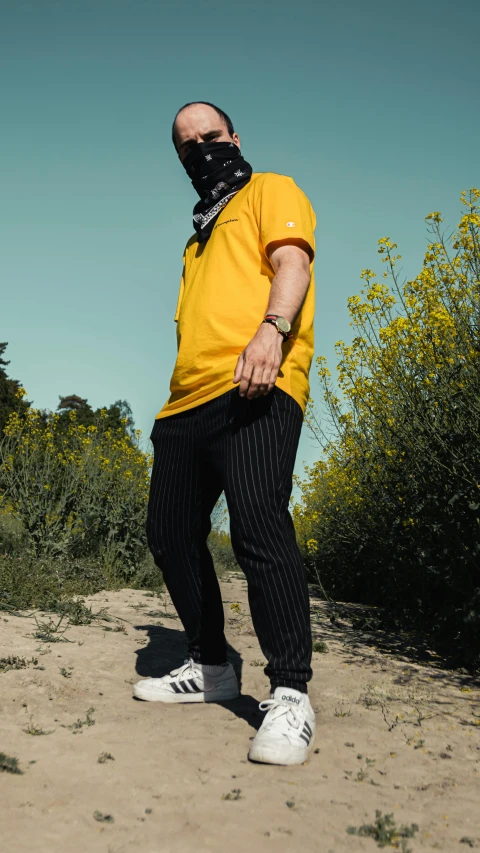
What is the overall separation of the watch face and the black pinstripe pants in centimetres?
20

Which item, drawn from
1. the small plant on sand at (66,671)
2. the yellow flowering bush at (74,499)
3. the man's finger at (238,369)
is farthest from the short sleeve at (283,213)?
the yellow flowering bush at (74,499)

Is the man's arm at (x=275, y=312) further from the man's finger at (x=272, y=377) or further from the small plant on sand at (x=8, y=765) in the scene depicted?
the small plant on sand at (x=8, y=765)

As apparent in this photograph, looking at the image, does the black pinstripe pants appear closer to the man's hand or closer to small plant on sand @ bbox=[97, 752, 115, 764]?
the man's hand

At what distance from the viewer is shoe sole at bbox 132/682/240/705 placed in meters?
2.43

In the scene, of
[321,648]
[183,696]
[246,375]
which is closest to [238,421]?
[246,375]

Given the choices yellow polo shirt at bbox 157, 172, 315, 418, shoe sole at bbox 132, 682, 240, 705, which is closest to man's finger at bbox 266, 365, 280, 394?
yellow polo shirt at bbox 157, 172, 315, 418

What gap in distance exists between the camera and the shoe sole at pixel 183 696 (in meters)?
2.43

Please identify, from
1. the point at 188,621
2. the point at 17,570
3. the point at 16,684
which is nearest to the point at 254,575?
the point at 188,621

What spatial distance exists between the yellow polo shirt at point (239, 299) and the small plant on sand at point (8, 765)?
1152mm

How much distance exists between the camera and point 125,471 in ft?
23.9

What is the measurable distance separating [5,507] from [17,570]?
2.04 m

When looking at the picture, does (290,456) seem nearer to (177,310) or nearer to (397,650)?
(177,310)

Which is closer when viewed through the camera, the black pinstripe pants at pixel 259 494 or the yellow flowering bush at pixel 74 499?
the black pinstripe pants at pixel 259 494

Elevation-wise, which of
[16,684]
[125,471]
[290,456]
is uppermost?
[125,471]
